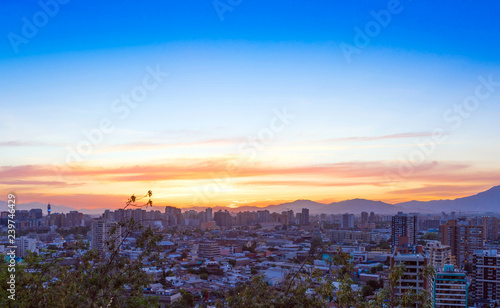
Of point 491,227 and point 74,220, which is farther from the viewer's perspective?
point 74,220

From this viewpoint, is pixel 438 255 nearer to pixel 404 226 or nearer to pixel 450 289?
pixel 450 289

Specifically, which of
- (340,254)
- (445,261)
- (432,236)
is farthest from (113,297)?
(432,236)

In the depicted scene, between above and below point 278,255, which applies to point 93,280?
above

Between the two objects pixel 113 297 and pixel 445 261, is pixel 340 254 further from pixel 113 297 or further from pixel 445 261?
pixel 445 261

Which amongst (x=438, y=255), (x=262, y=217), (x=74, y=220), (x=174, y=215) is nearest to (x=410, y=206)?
(x=262, y=217)

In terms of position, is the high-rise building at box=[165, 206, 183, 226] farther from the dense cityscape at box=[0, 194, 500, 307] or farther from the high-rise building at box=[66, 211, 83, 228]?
the high-rise building at box=[66, 211, 83, 228]

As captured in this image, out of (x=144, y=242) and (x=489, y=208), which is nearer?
(x=144, y=242)

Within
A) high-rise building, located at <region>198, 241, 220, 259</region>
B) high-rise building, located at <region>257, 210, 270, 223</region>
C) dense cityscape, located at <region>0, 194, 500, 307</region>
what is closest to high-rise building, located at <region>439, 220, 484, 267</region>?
dense cityscape, located at <region>0, 194, 500, 307</region>
